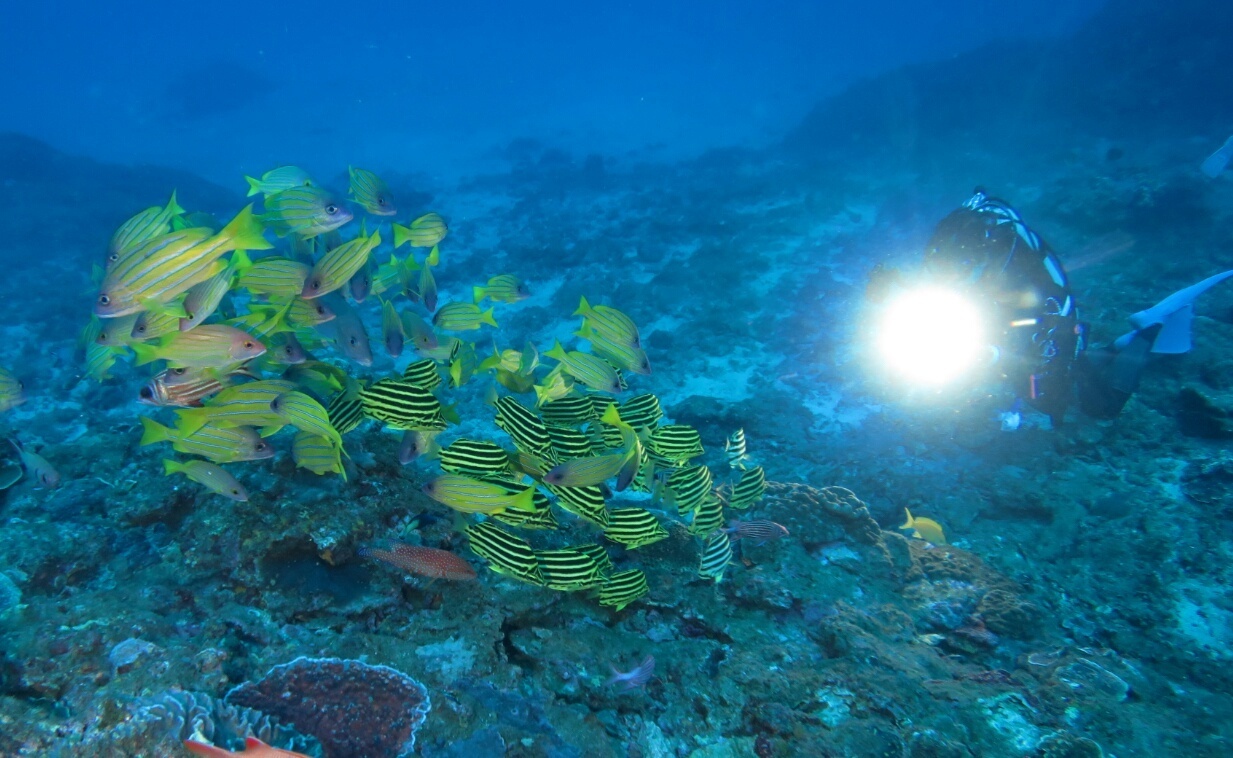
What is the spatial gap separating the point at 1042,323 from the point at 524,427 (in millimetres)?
7201

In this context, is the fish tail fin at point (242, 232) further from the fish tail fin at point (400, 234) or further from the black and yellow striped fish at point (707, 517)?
the black and yellow striped fish at point (707, 517)

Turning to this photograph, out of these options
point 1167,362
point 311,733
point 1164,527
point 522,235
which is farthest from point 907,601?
point 522,235

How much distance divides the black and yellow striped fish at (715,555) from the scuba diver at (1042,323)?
5.62 metres

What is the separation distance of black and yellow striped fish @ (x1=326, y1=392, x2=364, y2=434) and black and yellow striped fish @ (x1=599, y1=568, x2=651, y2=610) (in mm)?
1915

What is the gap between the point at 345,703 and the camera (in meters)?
2.55

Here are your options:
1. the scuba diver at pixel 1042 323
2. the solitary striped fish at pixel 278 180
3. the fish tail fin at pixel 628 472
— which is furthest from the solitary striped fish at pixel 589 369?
the scuba diver at pixel 1042 323

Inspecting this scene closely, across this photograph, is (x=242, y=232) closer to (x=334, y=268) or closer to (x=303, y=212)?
(x=334, y=268)

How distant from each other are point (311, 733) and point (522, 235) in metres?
16.4

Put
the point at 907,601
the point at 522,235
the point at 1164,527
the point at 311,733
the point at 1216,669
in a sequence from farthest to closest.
A: the point at 522,235, the point at 1164,527, the point at 907,601, the point at 1216,669, the point at 311,733

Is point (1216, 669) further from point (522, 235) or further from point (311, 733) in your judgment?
point (522, 235)

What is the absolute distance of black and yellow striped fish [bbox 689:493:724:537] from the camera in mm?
3709

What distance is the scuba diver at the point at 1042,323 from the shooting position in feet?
22.1

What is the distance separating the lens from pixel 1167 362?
7.43 metres

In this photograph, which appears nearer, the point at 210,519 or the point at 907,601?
the point at 210,519
